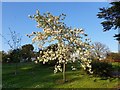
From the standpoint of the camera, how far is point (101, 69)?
27.2 m

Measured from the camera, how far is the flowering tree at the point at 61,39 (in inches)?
Answer: 988

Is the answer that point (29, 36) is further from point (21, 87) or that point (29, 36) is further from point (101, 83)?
point (101, 83)

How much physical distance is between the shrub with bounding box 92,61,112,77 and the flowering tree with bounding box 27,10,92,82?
73.2 inches

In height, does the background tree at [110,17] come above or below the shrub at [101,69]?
above

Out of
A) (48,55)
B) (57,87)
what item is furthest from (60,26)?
(57,87)

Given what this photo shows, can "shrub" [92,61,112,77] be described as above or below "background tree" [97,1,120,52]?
below

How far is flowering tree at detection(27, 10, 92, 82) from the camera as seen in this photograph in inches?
988

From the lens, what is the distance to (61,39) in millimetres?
25281

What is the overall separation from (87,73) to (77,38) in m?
4.71

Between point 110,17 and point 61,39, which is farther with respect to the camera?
point 110,17

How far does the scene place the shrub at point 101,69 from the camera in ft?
88.8

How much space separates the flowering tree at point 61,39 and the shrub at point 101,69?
1860mm

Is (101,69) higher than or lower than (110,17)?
lower

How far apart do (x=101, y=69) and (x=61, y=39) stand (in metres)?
5.05
